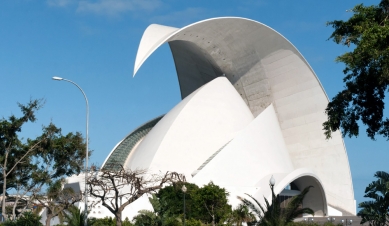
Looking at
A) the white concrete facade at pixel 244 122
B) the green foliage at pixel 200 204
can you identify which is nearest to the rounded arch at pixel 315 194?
the white concrete facade at pixel 244 122

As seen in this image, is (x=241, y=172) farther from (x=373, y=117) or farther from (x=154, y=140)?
(x=373, y=117)

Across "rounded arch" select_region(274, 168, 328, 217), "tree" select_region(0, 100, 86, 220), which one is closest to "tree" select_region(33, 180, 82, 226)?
"tree" select_region(0, 100, 86, 220)

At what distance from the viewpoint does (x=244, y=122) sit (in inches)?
1217

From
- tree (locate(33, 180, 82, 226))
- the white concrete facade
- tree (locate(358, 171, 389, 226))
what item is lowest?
tree (locate(358, 171, 389, 226))

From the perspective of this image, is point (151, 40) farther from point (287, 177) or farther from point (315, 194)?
point (315, 194)

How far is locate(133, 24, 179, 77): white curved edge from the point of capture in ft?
85.9

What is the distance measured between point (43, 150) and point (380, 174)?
59.1 ft

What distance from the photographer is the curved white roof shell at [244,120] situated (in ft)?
90.6

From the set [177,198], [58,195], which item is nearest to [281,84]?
[177,198]

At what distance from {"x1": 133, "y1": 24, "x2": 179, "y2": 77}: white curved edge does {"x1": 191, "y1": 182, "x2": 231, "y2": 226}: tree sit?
23.1 ft

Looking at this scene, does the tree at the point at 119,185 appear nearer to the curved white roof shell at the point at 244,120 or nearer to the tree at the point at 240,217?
the curved white roof shell at the point at 244,120

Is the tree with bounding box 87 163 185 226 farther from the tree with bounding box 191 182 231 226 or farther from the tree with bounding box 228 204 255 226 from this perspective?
the tree with bounding box 228 204 255 226

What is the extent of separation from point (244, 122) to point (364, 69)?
16670 millimetres

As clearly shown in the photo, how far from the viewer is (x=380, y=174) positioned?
50.9ft
